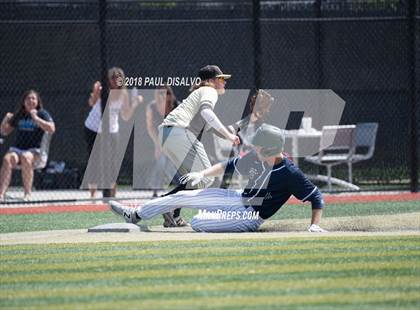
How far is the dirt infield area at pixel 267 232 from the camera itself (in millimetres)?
11219

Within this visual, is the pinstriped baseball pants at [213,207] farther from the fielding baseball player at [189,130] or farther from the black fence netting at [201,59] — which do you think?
the black fence netting at [201,59]

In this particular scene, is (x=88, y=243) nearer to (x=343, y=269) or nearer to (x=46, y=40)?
(x=343, y=269)

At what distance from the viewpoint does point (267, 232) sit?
11836 mm

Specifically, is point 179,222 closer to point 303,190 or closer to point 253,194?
point 253,194

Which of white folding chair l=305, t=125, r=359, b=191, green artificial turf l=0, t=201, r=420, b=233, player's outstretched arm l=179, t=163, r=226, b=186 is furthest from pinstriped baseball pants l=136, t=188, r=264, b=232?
white folding chair l=305, t=125, r=359, b=191

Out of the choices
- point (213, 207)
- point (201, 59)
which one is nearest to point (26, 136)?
point (201, 59)

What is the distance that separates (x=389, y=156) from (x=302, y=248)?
966cm

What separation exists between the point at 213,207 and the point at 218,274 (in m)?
3.17

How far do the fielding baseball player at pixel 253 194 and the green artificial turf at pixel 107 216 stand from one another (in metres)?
1.81

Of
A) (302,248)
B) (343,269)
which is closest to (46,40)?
(302,248)

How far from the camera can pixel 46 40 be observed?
2061cm

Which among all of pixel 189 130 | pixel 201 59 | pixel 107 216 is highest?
pixel 201 59

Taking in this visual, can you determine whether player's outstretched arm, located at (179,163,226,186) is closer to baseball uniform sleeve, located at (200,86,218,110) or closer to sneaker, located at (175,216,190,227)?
baseball uniform sleeve, located at (200,86,218,110)

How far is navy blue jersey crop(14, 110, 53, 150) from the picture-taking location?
55.9 feet
